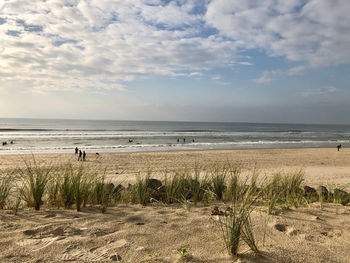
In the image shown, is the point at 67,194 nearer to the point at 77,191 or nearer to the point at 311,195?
the point at 77,191

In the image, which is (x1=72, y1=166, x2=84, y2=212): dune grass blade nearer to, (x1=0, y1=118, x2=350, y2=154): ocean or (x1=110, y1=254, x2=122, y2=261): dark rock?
(x1=110, y1=254, x2=122, y2=261): dark rock

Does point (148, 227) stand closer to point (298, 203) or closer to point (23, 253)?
point (23, 253)

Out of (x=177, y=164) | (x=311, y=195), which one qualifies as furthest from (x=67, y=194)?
(x=177, y=164)

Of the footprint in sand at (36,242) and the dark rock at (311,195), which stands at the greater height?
the footprint in sand at (36,242)

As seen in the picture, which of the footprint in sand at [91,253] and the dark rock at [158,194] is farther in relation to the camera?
the dark rock at [158,194]

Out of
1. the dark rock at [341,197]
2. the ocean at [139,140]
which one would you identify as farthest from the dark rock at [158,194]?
the ocean at [139,140]

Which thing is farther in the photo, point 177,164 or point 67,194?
point 177,164

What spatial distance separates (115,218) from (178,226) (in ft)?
3.41

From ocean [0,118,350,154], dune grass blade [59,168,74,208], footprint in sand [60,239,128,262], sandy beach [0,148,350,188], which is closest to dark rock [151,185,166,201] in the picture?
dune grass blade [59,168,74,208]

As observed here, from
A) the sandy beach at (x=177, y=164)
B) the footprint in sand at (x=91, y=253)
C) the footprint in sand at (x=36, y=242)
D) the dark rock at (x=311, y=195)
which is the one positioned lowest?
the sandy beach at (x=177, y=164)

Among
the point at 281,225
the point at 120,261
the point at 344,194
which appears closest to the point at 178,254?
the point at 120,261

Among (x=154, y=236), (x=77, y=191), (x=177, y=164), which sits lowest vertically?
(x=177, y=164)

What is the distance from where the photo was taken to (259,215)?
3877 millimetres

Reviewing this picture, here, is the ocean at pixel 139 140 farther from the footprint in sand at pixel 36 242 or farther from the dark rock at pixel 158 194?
the footprint in sand at pixel 36 242
